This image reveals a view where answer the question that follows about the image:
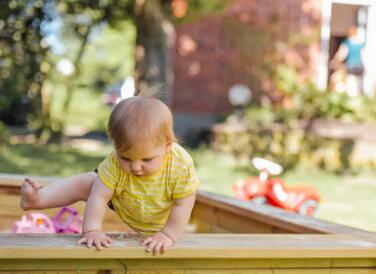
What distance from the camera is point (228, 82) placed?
12.9 metres

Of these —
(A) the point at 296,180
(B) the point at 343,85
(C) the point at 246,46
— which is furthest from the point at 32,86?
(A) the point at 296,180

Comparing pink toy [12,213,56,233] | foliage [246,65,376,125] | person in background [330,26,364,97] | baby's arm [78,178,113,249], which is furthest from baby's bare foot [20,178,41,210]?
person in background [330,26,364,97]

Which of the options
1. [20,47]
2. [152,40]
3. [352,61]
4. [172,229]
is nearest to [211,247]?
[172,229]

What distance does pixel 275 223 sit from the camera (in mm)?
3572

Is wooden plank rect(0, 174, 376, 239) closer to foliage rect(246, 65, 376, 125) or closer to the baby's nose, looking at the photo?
the baby's nose

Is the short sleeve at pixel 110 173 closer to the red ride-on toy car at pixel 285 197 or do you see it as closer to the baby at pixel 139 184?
the baby at pixel 139 184

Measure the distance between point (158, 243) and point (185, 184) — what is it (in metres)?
0.31

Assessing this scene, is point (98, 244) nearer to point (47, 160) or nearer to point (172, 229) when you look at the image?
point (172, 229)

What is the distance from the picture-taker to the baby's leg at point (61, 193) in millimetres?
2783

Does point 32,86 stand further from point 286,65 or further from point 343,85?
point 343,85

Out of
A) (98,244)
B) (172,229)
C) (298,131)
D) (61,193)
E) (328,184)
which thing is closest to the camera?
(98,244)

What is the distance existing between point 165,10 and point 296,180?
2.65 meters

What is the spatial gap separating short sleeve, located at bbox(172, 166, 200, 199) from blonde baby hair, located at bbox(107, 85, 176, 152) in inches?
6.8

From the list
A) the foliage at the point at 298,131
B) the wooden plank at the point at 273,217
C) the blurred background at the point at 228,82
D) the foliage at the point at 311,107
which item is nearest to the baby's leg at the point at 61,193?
the wooden plank at the point at 273,217
